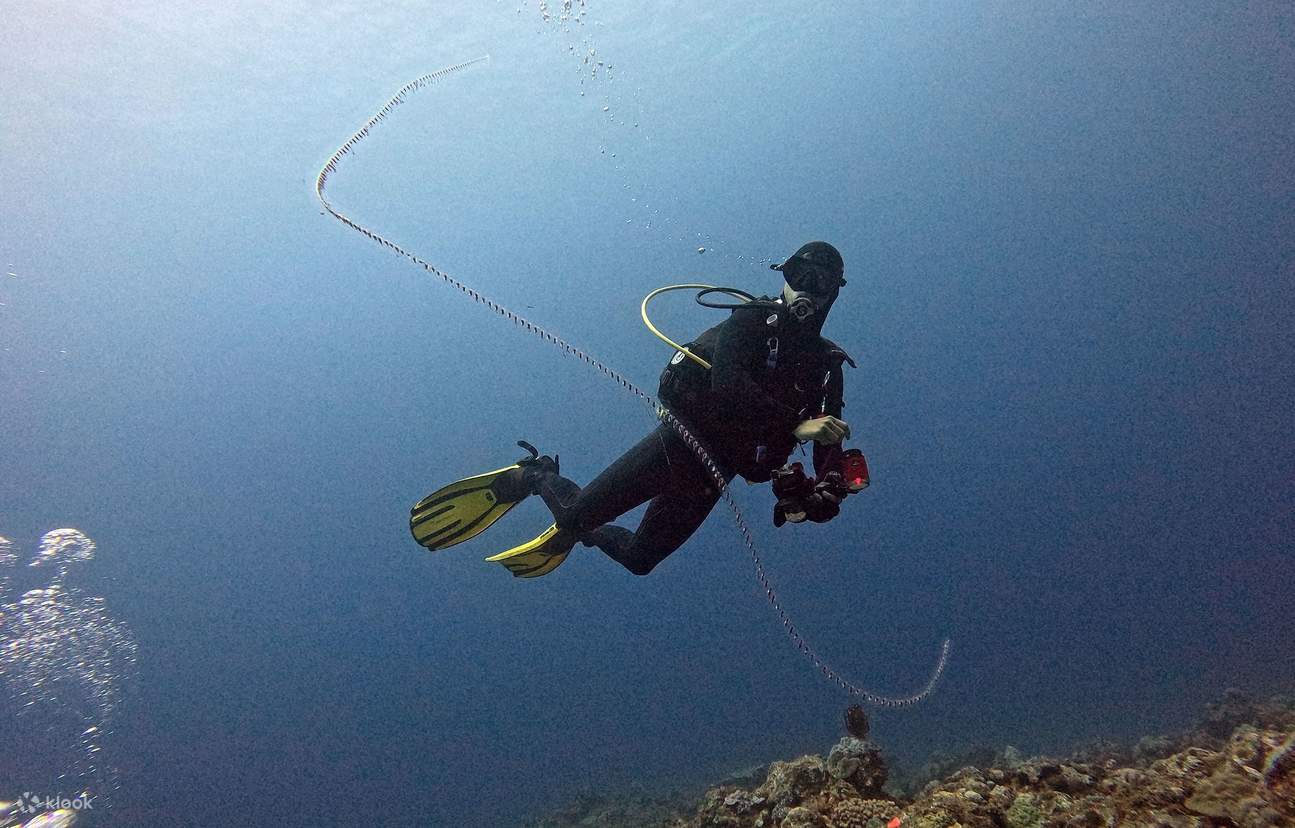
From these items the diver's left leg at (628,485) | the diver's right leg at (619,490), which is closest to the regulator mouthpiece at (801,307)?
the diver's left leg at (628,485)

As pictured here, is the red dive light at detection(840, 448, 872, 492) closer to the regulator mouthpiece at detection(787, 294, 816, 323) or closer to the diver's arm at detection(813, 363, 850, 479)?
the diver's arm at detection(813, 363, 850, 479)

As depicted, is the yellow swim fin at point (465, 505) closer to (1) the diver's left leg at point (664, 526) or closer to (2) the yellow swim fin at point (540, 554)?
(2) the yellow swim fin at point (540, 554)

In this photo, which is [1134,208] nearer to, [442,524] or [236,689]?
[442,524]

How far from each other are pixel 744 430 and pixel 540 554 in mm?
2668

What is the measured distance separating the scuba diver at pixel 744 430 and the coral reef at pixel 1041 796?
69.3 inches

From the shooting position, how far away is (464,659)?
30.5 meters

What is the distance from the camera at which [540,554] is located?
5.30 meters

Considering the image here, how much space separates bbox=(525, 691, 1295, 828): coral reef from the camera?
2.60 metres

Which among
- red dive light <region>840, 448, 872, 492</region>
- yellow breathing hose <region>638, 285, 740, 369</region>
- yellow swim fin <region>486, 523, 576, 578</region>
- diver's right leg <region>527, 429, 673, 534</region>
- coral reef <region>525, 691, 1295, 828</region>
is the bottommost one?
coral reef <region>525, 691, 1295, 828</region>

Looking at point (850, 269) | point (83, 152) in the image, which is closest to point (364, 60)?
point (83, 152)

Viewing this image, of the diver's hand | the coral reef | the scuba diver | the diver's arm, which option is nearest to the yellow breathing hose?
the scuba diver

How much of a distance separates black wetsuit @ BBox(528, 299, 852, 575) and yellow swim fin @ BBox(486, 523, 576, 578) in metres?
0.28

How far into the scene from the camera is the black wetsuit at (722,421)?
3652 mm

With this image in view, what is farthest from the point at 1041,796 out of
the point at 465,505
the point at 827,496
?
the point at 465,505
